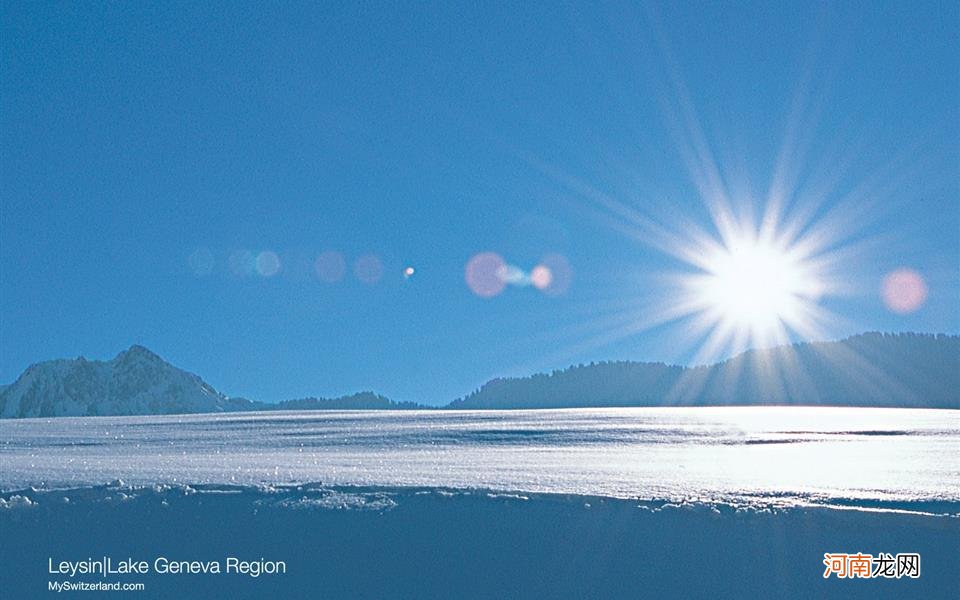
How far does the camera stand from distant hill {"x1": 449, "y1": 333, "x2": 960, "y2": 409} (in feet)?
430

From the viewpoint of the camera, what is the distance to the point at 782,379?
14688cm

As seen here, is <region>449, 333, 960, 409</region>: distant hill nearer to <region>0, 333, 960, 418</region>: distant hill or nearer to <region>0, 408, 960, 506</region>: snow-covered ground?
<region>0, 333, 960, 418</region>: distant hill

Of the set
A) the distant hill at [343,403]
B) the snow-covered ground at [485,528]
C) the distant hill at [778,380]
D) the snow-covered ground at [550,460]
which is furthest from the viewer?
the distant hill at [343,403]

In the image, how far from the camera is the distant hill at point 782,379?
5162 inches

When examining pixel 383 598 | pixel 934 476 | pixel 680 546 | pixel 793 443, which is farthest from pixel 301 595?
pixel 793 443

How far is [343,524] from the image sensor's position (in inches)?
378

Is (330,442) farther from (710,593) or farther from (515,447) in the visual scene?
(710,593)

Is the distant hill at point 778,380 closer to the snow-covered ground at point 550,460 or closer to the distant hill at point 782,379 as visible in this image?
the distant hill at point 782,379

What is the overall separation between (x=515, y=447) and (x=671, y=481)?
26.2 feet
